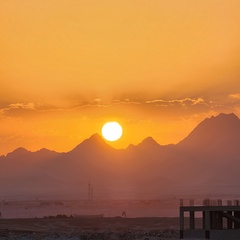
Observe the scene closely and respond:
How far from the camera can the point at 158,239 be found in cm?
6194

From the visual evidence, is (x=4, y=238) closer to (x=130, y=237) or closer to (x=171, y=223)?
(x=130, y=237)

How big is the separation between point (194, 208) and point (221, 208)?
1823 mm

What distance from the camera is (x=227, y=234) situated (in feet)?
143

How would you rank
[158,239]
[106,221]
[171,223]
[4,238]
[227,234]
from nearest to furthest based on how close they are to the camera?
1. [227,234]
2. [158,239]
3. [4,238]
4. [171,223]
5. [106,221]

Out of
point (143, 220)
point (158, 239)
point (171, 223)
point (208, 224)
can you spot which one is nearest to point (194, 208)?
point (208, 224)

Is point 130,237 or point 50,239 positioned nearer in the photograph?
point 50,239

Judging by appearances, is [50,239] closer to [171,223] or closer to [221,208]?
[221,208]

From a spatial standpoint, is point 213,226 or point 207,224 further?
point 213,226

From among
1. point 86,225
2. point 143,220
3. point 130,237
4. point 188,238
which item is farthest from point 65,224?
point 188,238

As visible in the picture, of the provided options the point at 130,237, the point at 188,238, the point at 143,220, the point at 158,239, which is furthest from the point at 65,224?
the point at 188,238

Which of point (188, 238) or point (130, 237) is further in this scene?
point (130, 237)

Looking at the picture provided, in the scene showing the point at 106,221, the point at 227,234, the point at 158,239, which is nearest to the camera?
the point at 227,234

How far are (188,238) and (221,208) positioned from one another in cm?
299

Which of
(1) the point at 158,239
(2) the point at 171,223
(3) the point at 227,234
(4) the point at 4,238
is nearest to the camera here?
(3) the point at 227,234
